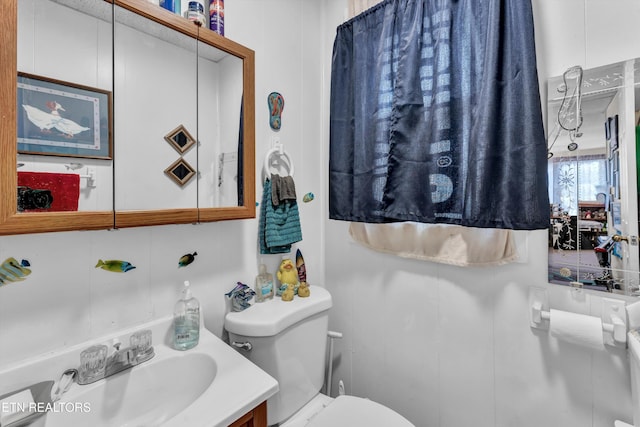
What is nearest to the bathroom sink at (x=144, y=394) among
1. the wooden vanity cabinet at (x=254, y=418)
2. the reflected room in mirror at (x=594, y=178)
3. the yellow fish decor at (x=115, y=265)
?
the wooden vanity cabinet at (x=254, y=418)

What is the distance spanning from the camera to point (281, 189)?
1.28m

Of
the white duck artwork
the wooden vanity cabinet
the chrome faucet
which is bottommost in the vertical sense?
the wooden vanity cabinet

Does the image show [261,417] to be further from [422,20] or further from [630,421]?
[422,20]

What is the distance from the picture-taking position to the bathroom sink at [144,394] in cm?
76

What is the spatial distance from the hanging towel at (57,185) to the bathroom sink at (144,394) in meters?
0.49

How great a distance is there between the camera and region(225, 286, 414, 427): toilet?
40.8 inches

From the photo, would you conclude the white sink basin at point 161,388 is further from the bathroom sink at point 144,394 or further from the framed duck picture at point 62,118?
the framed duck picture at point 62,118

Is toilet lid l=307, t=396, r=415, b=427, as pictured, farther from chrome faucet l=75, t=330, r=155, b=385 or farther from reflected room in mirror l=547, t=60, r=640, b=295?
reflected room in mirror l=547, t=60, r=640, b=295

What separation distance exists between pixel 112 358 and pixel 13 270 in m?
0.35

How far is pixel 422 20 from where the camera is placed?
3.66 ft

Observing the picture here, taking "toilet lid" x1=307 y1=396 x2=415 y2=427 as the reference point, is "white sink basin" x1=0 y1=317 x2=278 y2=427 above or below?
above

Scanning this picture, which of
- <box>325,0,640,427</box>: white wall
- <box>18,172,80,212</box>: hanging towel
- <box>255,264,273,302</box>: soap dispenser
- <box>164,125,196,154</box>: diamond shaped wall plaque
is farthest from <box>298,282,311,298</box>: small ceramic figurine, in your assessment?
<box>18,172,80,212</box>: hanging towel

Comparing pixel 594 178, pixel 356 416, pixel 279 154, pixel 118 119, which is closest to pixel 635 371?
pixel 594 178

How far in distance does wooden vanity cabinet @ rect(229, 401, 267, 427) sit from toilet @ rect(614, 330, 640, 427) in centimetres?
96
